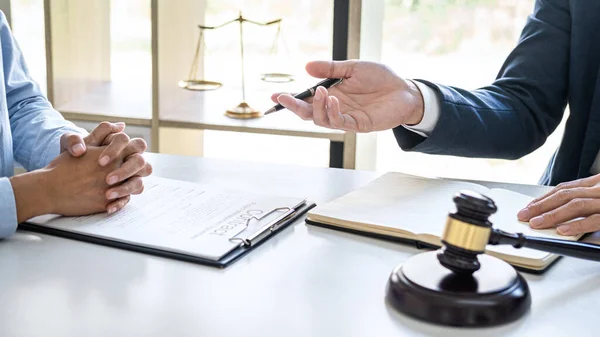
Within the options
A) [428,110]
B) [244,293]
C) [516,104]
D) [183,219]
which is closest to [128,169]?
[183,219]

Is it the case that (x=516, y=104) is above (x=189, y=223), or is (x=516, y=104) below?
above

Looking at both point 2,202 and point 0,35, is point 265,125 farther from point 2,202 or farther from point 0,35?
point 2,202

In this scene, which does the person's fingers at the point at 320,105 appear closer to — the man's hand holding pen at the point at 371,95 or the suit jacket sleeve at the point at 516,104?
the man's hand holding pen at the point at 371,95

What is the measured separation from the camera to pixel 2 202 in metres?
1.01

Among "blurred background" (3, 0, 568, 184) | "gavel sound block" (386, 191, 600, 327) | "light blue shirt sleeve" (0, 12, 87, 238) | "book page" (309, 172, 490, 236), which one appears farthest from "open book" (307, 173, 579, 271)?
"blurred background" (3, 0, 568, 184)

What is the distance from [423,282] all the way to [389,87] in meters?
0.62

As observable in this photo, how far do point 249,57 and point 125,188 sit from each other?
1924mm

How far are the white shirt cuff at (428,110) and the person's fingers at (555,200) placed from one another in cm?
37

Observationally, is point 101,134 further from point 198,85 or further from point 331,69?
point 198,85

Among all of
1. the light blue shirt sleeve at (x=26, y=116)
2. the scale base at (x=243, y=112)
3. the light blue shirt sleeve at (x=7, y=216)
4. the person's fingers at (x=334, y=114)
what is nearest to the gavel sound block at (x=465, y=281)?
the person's fingers at (x=334, y=114)

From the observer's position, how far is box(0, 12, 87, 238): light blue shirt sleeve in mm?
1367

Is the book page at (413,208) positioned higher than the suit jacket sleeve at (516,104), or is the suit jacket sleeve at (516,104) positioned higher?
the suit jacket sleeve at (516,104)

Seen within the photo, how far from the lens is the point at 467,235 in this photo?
0.74 meters

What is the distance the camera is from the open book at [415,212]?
93 cm
